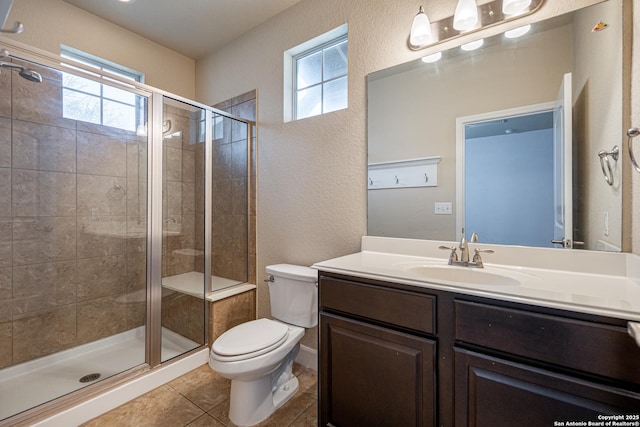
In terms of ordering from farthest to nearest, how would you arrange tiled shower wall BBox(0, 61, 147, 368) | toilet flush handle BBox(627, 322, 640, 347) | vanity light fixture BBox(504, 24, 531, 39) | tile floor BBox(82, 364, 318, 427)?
tiled shower wall BBox(0, 61, 147, 368) → tile floor BBox(82, 364, 318, 427) → vanity light fixture BBox(504, 24, 531, 39) → toilet flush handle BBox(627, 322, 640, 347)

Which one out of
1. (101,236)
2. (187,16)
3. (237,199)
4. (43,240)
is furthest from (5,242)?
(187,16)

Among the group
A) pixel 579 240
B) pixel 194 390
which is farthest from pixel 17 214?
pixel 579 240

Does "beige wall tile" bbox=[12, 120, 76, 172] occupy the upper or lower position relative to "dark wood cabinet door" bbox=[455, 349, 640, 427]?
upper

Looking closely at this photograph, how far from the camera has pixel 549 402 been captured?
812 millimetres

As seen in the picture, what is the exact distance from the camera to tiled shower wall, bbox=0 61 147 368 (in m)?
1.73

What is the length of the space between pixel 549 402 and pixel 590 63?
131 centimetres

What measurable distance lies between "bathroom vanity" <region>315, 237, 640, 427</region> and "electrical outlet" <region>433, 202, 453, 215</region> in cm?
26

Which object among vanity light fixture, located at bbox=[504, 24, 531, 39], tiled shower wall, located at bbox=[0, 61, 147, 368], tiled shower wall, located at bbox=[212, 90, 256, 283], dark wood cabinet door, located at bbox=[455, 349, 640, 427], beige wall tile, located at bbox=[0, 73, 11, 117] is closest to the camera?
dark wood cabinet door, located at bbox=[455, 349, 640, 427]

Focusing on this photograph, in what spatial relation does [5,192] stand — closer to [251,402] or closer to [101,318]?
[101,318]

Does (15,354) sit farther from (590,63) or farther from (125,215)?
(590,63)

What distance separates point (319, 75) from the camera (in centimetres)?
212

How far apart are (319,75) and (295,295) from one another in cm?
164

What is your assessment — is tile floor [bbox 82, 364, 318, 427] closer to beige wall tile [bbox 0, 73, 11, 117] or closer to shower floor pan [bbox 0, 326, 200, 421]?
shower floor pan [bbox 0, 326, 200, 421]

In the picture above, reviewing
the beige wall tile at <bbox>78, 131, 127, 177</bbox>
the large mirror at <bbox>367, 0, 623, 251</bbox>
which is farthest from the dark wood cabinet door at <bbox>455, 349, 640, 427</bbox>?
the beige wall tile at <bbox>78, 131, 127, 177</bbox>
